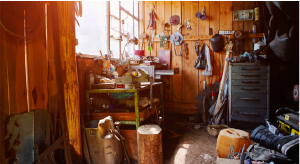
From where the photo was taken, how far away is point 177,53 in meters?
4.52

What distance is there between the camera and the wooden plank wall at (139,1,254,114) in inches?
165

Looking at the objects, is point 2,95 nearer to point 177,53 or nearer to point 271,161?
point 271,161

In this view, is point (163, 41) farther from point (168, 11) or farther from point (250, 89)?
point (250, 89)

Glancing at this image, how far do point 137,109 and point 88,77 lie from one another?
0.73 m

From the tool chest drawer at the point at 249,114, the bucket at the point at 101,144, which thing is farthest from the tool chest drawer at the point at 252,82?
the bucket at the point at 101,144

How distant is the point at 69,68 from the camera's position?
1882 millimetres

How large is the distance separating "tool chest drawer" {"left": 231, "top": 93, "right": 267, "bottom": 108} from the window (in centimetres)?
239

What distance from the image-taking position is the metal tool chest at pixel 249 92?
10.5 feet

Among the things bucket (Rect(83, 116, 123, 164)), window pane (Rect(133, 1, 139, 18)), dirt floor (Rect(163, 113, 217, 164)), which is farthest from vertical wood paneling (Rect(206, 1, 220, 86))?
bucket (Rect(83, 116, 123, 164))

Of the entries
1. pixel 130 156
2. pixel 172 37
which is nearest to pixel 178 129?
pixel 130 156

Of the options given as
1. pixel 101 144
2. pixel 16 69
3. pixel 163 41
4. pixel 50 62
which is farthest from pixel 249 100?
pixel 16 69

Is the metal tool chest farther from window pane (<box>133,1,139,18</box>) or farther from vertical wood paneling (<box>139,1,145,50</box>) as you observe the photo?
window pane (<box>133,1,139,18</box>)

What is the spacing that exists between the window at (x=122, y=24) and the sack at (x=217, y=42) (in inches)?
73.5

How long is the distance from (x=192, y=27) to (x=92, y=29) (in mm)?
2506
